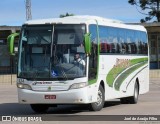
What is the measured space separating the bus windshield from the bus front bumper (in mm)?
455

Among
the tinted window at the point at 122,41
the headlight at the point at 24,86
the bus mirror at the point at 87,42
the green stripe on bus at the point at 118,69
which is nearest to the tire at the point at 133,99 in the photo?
the green stripe on bus at the point at 118,69

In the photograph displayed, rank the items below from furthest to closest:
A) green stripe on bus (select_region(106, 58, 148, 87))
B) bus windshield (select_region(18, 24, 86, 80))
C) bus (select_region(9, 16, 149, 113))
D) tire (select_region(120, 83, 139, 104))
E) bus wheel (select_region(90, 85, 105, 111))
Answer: tire (select_region(120, 83, 139, 104)) → green stripe on bus (select_region(106, 58, 148, 87)) → bus wheel (select_region(90, 85, 105, 111)) → bus windshield (select_region(18, 24, 86, 80)) → bus (select_region(9, 16, 149, 113))

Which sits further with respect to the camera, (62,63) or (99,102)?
(99,102)

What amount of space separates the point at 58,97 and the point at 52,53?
55.5 inches

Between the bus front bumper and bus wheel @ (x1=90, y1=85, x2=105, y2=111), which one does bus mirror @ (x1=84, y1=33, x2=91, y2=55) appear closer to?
the bus front bumper

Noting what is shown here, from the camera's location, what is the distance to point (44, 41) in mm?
17016

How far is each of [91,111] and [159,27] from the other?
40.8 metres

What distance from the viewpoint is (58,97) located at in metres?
16.5

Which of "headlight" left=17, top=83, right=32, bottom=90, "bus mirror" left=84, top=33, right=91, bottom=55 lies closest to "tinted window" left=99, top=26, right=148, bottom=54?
"bus mirror" left=84, top=33, right=91, bottom=55

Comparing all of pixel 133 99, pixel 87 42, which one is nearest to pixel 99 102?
pixel 87 42

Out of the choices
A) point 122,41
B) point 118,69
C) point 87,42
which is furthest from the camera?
point 122,41

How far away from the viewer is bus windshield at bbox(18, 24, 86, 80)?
54.8 ft

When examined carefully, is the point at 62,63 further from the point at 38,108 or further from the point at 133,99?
the point at 133,99

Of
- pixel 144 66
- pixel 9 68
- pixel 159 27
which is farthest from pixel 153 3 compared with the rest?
pixel 144 66
